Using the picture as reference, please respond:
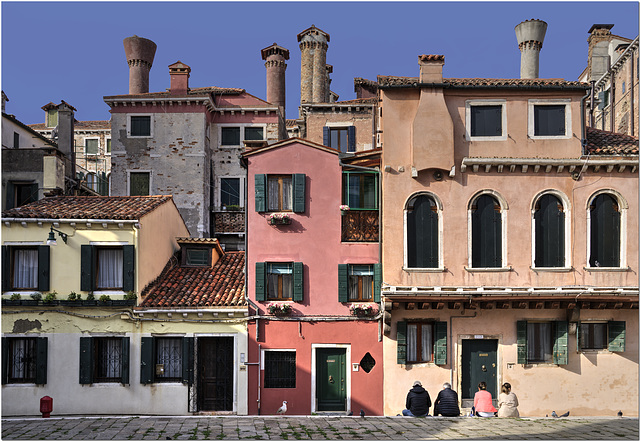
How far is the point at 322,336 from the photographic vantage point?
64.8 feet

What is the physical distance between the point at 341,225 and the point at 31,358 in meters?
10.6

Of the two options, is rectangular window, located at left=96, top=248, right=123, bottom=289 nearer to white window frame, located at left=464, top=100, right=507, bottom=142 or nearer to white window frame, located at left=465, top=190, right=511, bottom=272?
white window frame, located at left=465, top=190, right=511, bottom=272

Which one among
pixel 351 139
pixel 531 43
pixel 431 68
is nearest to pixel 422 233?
pixel 431 68

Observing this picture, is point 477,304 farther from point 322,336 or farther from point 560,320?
point 322,336

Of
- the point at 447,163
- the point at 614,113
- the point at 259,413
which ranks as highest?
the point at 614,113

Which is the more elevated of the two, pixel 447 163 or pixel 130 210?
pixel 447 163

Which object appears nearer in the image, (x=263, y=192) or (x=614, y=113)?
(x=263, y=192)

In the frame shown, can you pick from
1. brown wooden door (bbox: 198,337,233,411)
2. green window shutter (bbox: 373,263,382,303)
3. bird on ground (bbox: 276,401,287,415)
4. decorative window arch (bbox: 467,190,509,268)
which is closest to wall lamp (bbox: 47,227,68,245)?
brown wooden door (bbox: 198,337,233,411)

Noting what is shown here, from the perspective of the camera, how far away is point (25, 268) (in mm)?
19547

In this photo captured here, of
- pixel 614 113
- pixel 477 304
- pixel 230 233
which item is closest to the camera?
pixel 477 304

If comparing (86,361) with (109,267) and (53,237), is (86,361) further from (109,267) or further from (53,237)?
(53,237)

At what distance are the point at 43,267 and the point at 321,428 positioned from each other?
395 inches

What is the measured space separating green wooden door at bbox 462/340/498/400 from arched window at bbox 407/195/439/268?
284 centimetres

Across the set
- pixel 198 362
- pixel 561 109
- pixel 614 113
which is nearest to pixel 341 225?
pixel 198 362
